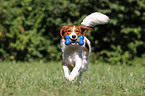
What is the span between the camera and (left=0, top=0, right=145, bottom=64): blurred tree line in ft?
29.0

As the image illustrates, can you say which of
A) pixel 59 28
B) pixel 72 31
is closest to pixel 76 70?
pixel 72 31

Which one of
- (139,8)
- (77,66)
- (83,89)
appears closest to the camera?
(83,89)

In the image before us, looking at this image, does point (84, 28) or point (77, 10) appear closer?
point (84, 28)

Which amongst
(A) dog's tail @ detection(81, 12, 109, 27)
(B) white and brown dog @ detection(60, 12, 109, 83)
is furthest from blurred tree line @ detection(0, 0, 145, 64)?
(B) white and brown dog @ detection(60, 12, 109, 83)

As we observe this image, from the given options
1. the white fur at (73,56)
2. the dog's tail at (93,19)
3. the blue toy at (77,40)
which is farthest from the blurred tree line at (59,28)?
the blue toy at (77,40)

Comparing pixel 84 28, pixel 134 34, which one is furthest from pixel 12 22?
pixel 84 28

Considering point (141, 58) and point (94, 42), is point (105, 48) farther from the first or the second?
point (141, 58)

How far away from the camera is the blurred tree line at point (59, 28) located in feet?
29.0

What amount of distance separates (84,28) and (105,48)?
5.54m

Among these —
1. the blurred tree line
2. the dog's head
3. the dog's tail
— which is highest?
the dog's tail

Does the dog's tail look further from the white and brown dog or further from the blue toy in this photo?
the blue toy

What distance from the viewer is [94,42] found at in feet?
31.4

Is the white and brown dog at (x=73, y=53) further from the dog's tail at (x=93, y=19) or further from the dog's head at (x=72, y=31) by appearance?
the dog's tail at (x=93, y=19)

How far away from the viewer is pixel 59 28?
898 centimetres
